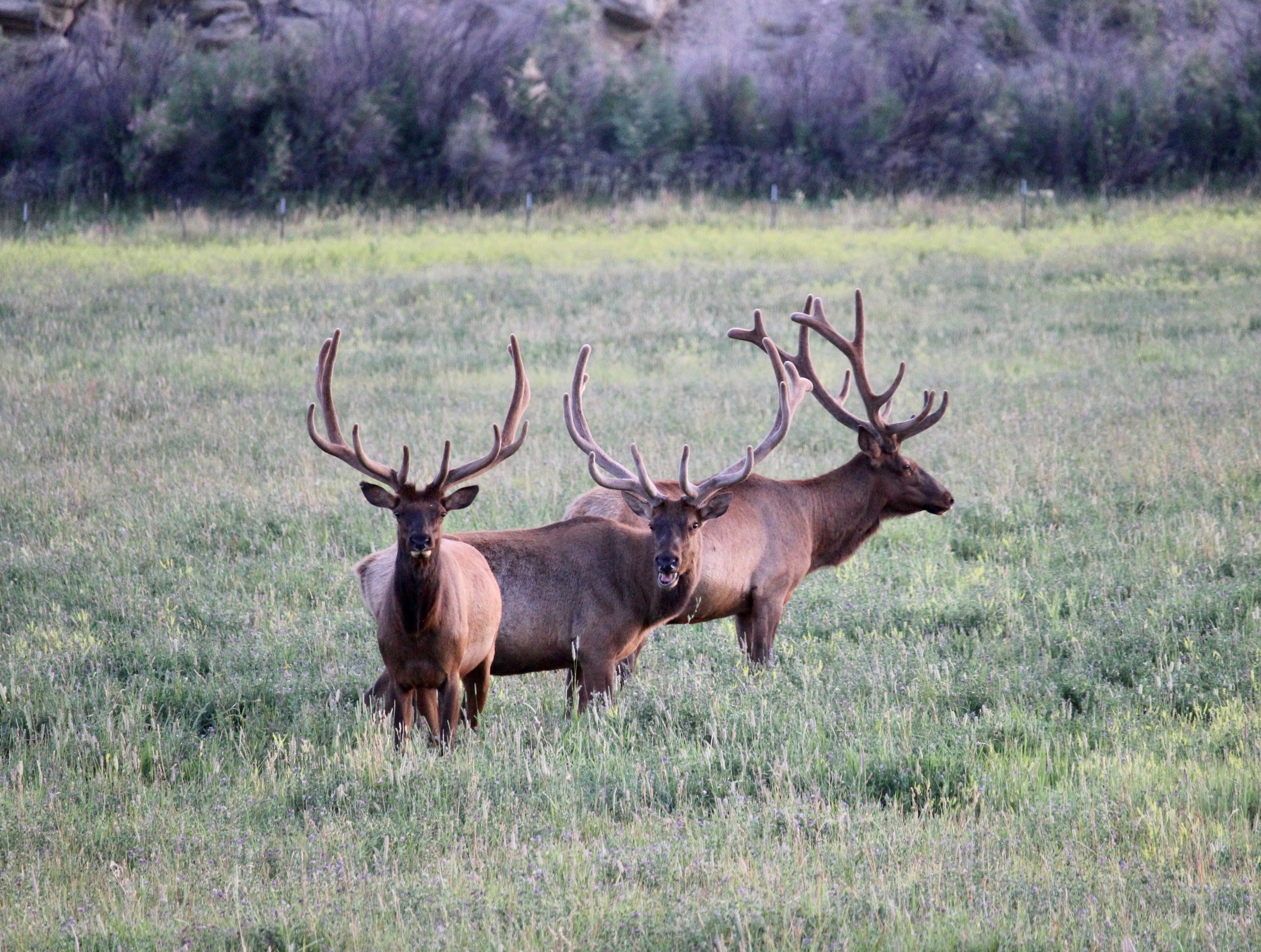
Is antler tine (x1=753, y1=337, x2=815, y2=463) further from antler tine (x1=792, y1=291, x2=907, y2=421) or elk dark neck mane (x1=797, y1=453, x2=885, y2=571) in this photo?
elk dark neck mane (x1=797, y1=453, x2=885, y2=571)

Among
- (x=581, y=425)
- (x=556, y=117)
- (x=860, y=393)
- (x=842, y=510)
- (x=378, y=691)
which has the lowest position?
(x=378, y=691)

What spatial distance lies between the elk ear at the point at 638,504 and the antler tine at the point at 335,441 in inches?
47.5

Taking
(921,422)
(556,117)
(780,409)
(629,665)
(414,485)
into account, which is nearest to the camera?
(414,485)

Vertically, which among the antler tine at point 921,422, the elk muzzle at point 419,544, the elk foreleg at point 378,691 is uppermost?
the antler tine at point 921,422

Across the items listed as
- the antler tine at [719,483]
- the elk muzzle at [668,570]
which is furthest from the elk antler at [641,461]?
the elk muzzle at [668,570]

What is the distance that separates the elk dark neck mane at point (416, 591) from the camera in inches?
252

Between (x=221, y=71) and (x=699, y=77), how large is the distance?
13.8 metres

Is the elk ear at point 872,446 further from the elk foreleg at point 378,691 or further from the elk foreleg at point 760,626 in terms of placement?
the elk foreleg at point 378,691

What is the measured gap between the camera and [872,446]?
934 cm

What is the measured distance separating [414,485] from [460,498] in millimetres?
Answer: 267

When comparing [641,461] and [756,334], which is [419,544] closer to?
[641,461]

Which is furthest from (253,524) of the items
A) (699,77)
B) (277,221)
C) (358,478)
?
(699,77)

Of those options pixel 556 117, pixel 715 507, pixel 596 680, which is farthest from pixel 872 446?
pixel 556 117

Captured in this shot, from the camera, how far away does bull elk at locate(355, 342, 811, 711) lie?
7395 millimetres
